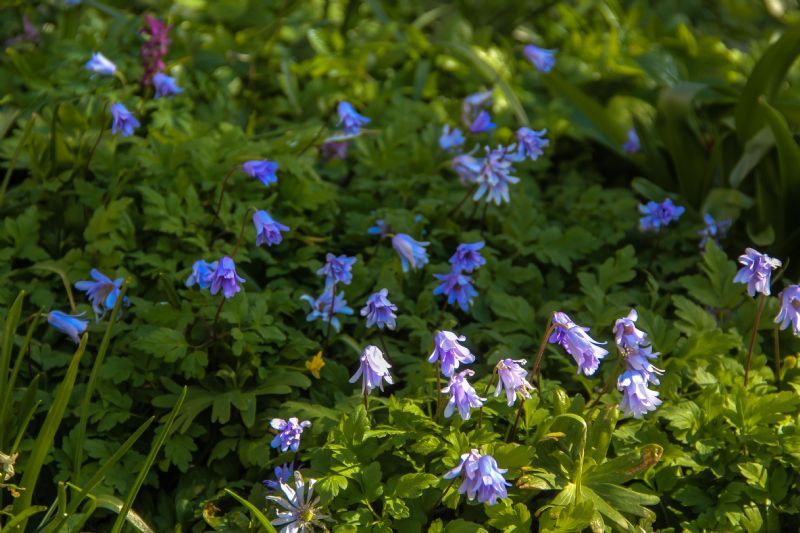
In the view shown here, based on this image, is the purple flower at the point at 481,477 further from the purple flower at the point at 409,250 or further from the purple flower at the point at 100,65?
the purple flower at the point at 100,65

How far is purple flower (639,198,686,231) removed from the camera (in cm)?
311

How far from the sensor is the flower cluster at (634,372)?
2.12 m

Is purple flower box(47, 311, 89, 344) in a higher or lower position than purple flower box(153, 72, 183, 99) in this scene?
lower

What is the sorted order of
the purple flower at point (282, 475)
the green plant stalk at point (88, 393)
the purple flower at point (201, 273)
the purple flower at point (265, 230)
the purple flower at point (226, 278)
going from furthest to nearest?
the purple flower at point (265, 230) < the purple flower at point (201, 273) < the purple flower at point (226, 278) < the purple flower at point (282, 475) < the green plant stalk at point (88, 393)

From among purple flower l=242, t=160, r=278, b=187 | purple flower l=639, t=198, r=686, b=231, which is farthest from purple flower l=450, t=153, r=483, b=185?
purple flower l=242, t=160, r=278, b=187

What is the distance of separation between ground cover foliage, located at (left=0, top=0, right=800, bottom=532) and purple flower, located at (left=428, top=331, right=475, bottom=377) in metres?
0.19

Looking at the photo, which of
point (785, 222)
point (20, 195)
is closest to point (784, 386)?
point (785, 222)

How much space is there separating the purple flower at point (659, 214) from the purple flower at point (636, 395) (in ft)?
3.64

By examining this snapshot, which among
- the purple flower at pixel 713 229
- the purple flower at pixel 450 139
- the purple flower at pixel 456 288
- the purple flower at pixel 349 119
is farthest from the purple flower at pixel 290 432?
the purple flower at pixel 713 229

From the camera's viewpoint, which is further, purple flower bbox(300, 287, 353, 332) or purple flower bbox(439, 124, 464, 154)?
A: purple flower bbox(439, 124, 464, 154)

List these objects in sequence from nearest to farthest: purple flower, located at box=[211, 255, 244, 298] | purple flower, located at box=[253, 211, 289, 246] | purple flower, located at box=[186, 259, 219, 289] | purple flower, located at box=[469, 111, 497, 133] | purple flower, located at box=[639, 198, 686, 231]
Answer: purple flower, located at box=[211, 255, 244, 298], purple flower, located at box=[186, 259, 219, 289], purple flower, located at box=[253, 211, 289, 246], purple flower, located at box=[639, 198, 686, 231], purple flower, located at box=[469, 111, 497, 133]

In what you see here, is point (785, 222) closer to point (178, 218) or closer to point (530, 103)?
point (530, 103)

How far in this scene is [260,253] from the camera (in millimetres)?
2980

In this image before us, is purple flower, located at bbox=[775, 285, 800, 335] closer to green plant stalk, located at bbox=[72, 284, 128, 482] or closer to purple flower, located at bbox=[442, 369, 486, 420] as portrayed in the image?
purple flower, located at bbox=[442, 369, 486, 420]
